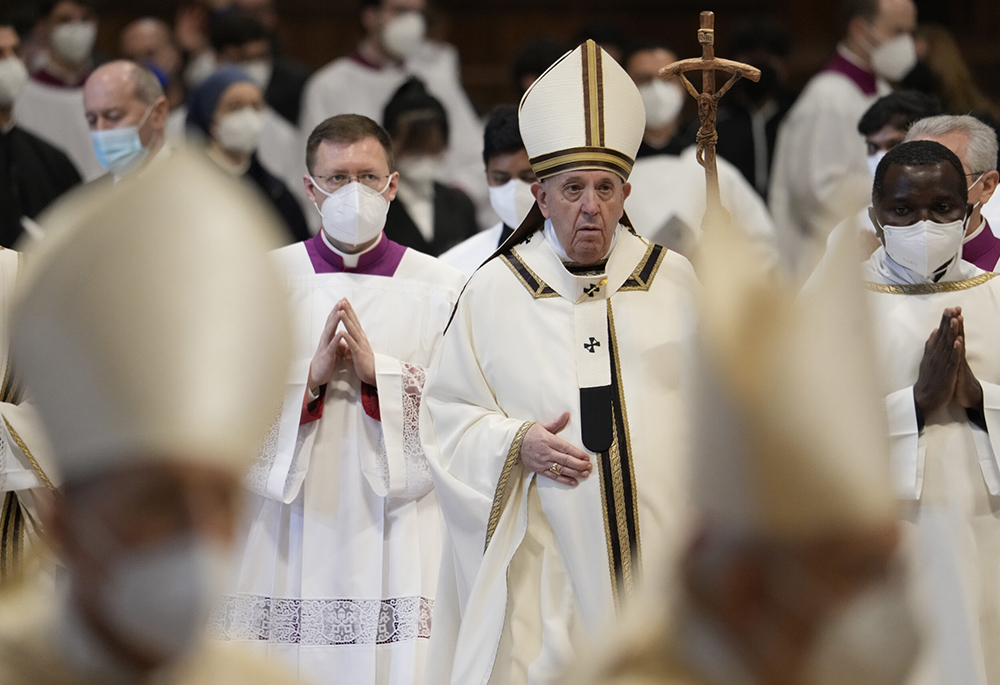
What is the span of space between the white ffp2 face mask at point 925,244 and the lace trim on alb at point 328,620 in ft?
7.29

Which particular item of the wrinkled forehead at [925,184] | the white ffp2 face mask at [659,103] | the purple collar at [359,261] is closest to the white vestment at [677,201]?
the white ffp2 face mask at [659,103]

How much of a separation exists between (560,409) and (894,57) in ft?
17.5

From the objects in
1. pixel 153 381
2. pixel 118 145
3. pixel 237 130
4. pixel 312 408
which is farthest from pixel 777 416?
pixel 237 130

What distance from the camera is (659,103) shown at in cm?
882

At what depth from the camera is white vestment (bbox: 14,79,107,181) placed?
996 centimetres

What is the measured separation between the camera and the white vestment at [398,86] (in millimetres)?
9906

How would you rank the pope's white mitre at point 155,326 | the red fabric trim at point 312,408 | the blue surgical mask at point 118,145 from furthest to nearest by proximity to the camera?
the blue surgical mask at point 118,145, the red fabric trim at point 312,408, the pope's white mitre at point 155,326

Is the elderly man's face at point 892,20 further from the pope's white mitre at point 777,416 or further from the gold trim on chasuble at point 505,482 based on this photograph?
the pope's white mitre at point 777,416

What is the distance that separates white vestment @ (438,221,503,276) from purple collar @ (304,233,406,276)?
0.81 meters

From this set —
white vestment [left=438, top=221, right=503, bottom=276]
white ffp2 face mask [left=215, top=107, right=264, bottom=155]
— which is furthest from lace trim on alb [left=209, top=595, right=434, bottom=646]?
white ffp2 face mask [left=215, top=107, right=264, bottom=155]

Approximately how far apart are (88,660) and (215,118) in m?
6.65

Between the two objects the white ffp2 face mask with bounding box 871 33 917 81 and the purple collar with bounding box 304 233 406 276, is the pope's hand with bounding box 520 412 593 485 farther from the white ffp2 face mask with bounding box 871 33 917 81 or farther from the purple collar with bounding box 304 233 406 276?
the white ffp2 face mask with bounding box 871 33 917 81

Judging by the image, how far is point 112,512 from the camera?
1373mm

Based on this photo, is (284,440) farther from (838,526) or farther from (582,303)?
(838,526)
